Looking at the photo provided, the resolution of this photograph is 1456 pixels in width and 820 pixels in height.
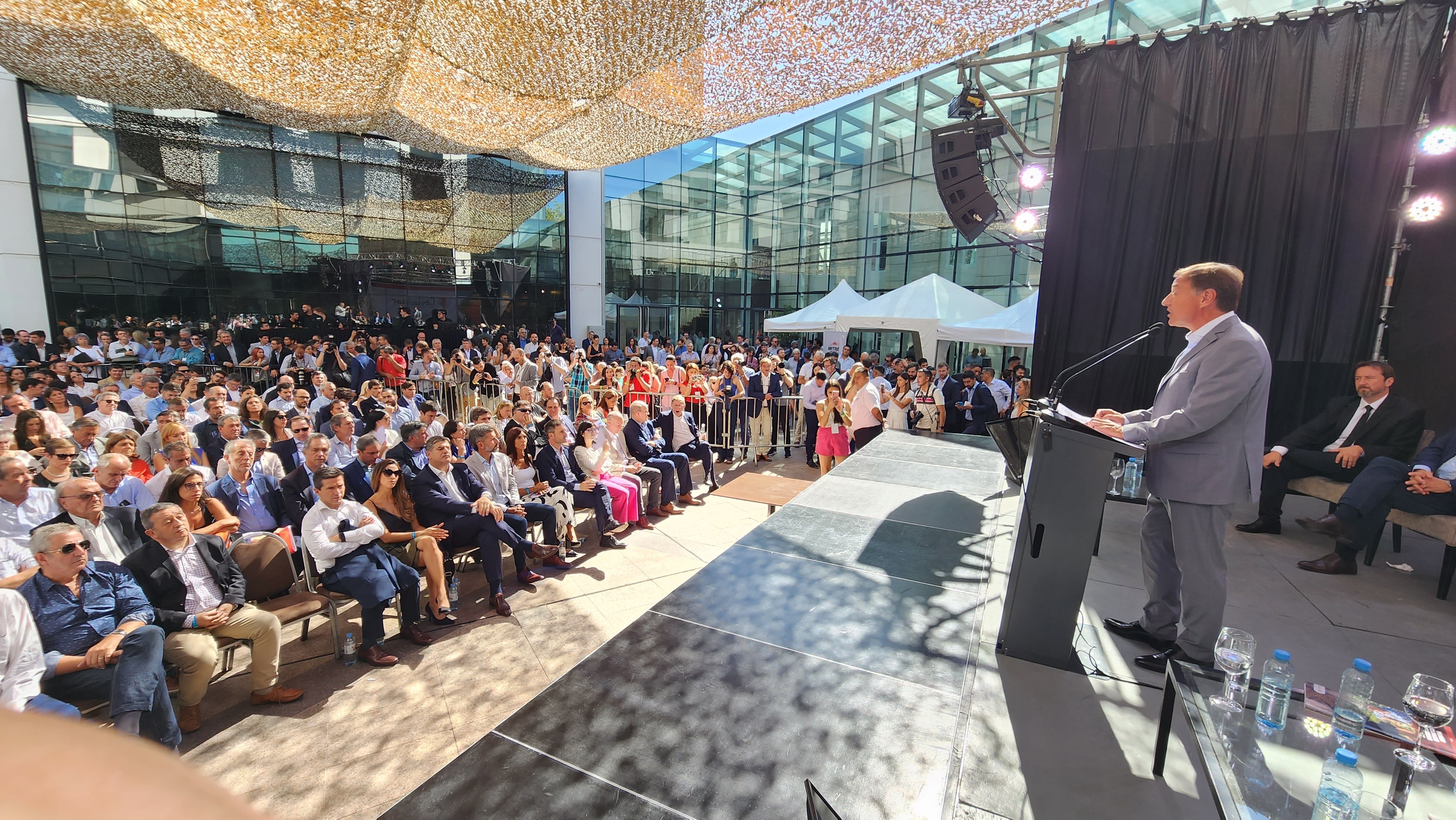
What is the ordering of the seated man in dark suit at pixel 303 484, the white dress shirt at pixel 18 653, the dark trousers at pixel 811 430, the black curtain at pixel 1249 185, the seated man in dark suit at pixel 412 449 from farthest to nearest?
1. the dark trousers at pixel 811 430
2. the black curtain at pixel 1249 185
3. the seated man in dark suit at pixel 412 449
4. the seated man in dark suit at pixel 303 484
5. the white dress shirt at pixel 18 653

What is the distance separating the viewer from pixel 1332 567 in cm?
463

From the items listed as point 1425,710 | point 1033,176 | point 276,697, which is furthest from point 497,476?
point 1033,176

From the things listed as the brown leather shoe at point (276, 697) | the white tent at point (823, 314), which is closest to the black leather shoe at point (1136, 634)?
the brown leather shoe at point (276, 697)

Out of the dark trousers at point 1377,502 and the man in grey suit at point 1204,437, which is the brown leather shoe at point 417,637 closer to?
the man in grey suit at point 1204,437

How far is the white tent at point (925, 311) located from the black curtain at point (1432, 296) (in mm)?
6250

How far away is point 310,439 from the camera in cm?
514

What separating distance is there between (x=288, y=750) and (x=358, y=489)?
2328 millimetres

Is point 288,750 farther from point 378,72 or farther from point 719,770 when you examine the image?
point 378,72

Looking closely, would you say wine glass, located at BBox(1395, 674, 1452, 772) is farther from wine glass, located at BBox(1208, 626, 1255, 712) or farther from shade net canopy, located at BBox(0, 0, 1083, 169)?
shade net canopy, located at BBox(0, 0, 1083, 169)

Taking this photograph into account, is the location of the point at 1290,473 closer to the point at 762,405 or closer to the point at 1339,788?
the point at 1339,788

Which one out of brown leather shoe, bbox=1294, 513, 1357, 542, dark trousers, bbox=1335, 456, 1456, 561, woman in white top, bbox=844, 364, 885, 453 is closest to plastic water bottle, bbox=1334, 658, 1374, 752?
dark trousers, bbox=1335, 456, 1456, 561

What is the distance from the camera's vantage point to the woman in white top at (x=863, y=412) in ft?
27.9

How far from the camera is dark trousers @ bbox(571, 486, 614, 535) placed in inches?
256

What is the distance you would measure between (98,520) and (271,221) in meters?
16.1
